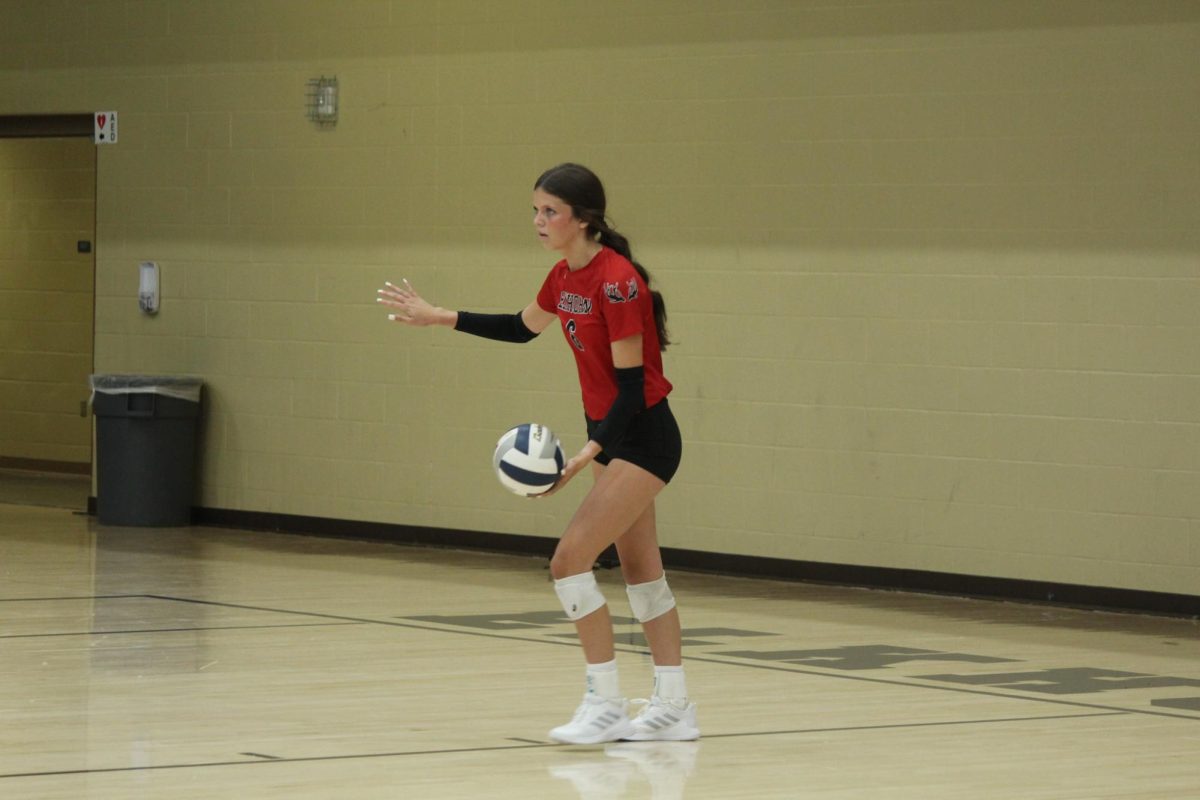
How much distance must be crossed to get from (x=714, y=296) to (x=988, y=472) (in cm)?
198

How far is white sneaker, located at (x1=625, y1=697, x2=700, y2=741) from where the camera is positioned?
22.3 ft

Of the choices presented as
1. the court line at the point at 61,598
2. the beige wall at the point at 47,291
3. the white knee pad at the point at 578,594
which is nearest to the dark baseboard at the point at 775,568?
the court line at the point at 61,598

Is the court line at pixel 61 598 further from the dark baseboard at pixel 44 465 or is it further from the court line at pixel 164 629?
the dark baseboard at pixel 44 465

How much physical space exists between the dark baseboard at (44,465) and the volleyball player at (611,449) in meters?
11.5

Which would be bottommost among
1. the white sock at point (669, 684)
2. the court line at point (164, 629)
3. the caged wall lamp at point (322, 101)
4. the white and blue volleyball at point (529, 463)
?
the court line at point (164, 629)

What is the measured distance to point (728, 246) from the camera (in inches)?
471

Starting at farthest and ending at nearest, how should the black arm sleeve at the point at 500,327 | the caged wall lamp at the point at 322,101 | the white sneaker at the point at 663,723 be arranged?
the caged wall lamp at the point at 322,101 < the black arm sleeve at the point at 500,327 < the white sneaker at the point at 663,723

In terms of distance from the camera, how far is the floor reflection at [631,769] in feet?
19.6

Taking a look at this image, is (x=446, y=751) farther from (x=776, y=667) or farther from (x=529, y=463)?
(x=776, y=667)

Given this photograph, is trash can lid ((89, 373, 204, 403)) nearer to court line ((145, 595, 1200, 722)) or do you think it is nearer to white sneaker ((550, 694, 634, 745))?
court line ((145, 595, 1200, 722))

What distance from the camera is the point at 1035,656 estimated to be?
9.22 metres

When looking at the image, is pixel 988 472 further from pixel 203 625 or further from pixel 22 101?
pixel 22 101

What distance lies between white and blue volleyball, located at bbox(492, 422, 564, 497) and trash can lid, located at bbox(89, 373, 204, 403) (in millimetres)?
7970

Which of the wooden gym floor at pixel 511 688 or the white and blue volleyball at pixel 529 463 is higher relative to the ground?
the white and blue volleyball at pixel 529 463
